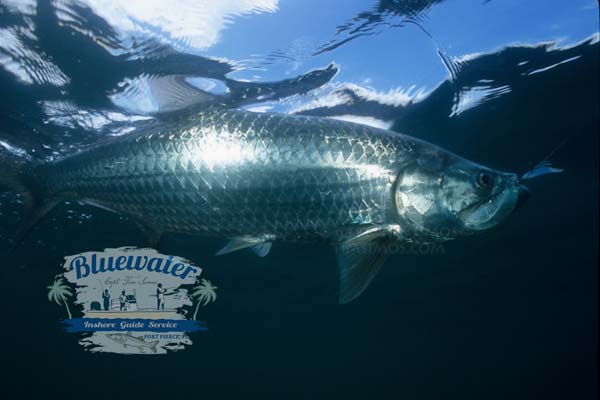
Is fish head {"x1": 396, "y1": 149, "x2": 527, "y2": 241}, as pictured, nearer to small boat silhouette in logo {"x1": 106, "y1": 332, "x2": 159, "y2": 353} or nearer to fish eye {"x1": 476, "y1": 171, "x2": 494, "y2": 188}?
fish eye {"x1": 476, "y1": 171, "x2": 494, "y2": 188}

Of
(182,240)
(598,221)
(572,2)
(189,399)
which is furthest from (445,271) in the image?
(189,399)

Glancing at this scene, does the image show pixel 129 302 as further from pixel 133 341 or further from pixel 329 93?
pixel 329 93

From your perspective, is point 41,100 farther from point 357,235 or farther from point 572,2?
point 572,2

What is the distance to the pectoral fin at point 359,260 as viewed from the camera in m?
3.06

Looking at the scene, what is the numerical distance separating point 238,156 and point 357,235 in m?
1.23

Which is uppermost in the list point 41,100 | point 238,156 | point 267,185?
point 41,100

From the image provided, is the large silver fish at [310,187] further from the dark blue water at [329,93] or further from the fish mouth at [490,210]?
the dark blue water at [329,93]

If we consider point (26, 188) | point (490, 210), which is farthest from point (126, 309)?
point (490, 210)

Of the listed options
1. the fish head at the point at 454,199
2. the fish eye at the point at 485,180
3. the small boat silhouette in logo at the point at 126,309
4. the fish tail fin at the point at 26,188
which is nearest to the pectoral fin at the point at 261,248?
the fish head at the point at 454,199

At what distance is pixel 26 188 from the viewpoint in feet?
13.4

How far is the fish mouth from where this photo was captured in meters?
3.03

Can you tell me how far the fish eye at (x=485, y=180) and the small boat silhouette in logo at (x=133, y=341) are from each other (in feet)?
17.1

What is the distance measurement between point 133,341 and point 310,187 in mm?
4347

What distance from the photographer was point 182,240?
1579cm
